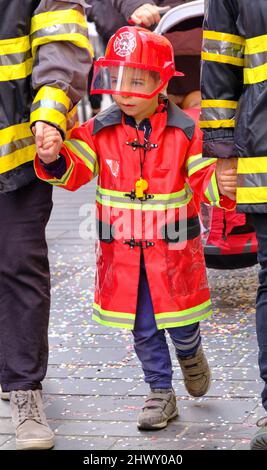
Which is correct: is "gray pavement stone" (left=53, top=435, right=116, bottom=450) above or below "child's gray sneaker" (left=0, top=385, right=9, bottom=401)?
above

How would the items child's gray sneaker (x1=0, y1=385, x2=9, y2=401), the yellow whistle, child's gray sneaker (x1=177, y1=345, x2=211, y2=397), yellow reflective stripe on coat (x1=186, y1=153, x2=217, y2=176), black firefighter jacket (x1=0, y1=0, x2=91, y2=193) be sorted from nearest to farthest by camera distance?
black firefighter jacket (x1=0, y1=0, x2=91, y2=193) < yellow reflective stripe on coat (x1=186, y1=153, x2=217, y2=176) < the yellow whistle < child's gray sneaker (x1=177, y1=345, x2=211, y2=397) < child's gray sneaker (x1=0, y1=385, x2=9, y2=401)

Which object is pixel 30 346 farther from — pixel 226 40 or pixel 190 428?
pixel 226 40

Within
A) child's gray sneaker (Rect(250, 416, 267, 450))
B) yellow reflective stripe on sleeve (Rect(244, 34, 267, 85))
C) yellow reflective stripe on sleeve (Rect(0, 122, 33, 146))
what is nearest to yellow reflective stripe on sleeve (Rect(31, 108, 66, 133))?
yellow reflective stripe on sleeve (Rect(0, 122, 33, 146))

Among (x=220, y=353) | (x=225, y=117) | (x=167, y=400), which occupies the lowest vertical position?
(x=220, y=353)

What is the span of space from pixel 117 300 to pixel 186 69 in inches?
95.0

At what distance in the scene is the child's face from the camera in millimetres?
4691

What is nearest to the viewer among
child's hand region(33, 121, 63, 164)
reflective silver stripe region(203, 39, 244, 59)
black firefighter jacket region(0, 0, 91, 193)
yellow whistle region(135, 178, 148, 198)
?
reflective silver stripe region(203, 39, 244, 59)

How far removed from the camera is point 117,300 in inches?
186

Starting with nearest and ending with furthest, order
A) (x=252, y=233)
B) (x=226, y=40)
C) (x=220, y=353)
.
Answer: (x=226, y=40), (x=220, y=353), (x=252, y=233)

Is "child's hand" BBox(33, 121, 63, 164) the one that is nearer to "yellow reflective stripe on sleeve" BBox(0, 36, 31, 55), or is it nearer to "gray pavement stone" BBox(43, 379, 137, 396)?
"yellow reflective stripe on sleeve" BBox(0, 36, 31, 55)

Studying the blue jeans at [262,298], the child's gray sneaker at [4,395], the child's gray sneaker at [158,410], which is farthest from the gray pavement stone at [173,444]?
the child's gray sneaker at [4,395]

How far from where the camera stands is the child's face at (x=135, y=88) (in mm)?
4691

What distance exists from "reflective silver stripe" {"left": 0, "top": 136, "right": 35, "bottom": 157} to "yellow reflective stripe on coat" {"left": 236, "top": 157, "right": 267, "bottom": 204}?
0.91m
